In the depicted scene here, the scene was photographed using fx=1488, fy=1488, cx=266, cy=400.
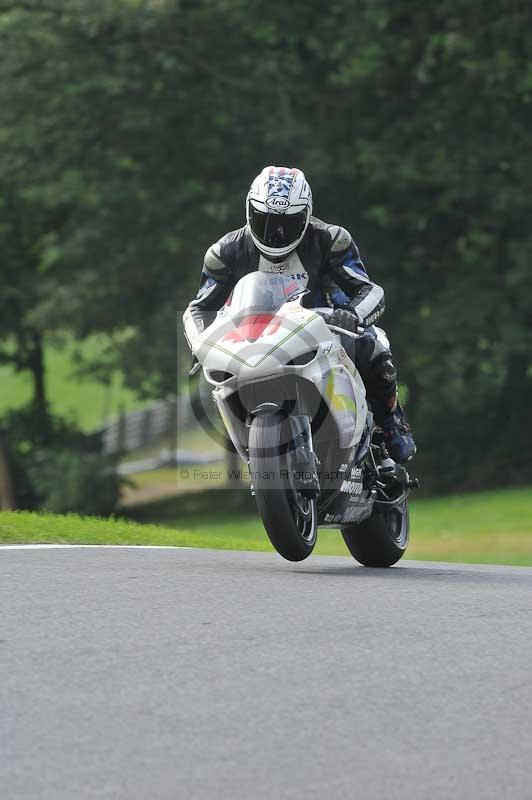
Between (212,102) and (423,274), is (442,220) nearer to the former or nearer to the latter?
(423,274)

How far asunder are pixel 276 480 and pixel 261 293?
128 cm

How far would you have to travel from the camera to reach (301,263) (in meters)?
8.81

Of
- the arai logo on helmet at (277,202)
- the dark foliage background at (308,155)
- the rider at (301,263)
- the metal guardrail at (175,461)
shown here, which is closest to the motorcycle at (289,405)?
the rider at (301,263)

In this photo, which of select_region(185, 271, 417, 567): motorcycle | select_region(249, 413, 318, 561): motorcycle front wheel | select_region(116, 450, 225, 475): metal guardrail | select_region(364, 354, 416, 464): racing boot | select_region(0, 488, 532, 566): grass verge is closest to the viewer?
select_region(249, 413, 318, 561): motorcycle front wheel

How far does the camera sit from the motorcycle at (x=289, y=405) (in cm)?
797

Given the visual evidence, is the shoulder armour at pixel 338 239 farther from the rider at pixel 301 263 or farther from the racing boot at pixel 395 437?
the racing boot at pixel 395 437

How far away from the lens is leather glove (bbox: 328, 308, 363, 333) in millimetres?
8594

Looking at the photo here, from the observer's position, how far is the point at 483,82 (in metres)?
26.5

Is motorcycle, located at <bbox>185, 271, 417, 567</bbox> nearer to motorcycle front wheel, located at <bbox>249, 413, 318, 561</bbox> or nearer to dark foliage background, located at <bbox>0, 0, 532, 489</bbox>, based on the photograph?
motorcycle front wheel, located at <bbox>249, 413, 318, 561</bbox>

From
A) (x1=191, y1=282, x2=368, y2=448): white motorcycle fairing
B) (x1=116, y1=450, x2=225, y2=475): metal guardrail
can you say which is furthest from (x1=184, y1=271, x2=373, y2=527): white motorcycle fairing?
(x1=116, y1=450, x2=225, y2=475): metal guardrail

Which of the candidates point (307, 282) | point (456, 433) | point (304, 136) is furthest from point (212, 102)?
point (307, 282)

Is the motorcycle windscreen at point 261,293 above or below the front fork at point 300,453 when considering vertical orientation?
above

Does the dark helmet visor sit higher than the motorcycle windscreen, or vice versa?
the dark helmet visor

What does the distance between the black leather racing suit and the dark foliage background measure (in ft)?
56.7
